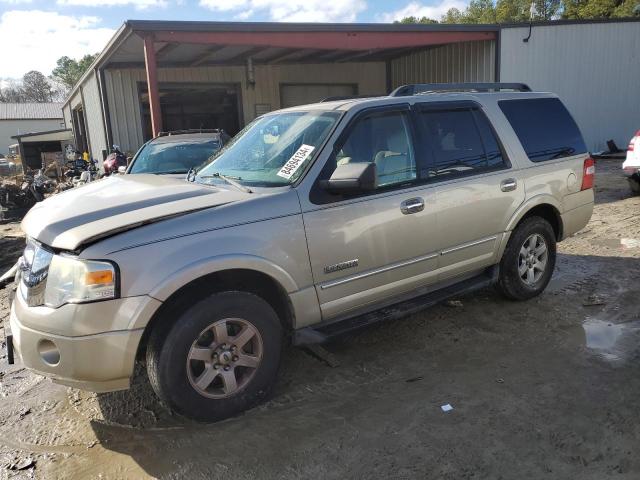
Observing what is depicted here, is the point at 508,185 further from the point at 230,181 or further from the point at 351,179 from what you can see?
the point at 230,181

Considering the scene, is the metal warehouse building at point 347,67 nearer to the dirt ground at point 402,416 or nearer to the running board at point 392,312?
the running board at point 392,312

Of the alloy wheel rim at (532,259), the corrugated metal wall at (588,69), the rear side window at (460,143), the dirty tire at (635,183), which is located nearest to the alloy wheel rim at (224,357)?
the rear side window at (460,143)

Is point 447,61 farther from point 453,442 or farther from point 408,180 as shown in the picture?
point 453,442

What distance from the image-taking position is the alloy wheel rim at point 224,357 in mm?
3066

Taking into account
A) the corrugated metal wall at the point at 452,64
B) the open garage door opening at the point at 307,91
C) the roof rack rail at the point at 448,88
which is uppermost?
the corrugated metal wall at the point at 452,64

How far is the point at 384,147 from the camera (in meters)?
3.83

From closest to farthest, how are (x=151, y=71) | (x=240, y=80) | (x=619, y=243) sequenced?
(x=619, y=243) < (x=151, y=71) < (x=240, y=80)

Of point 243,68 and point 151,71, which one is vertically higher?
point 243,68

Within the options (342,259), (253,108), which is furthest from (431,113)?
(253,108)

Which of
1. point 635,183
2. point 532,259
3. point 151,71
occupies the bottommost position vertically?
point 635,183

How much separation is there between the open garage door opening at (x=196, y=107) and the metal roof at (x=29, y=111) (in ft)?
162

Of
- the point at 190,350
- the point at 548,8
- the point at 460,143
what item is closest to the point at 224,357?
the point at 190,350

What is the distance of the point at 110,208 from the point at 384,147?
6.25 ft

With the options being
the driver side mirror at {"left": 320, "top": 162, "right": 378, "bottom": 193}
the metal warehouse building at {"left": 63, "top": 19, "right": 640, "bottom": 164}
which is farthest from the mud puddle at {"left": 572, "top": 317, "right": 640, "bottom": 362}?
the metal warehouse building at {"left": 63, "top": 19, "right": 640, "bottom": 164}
